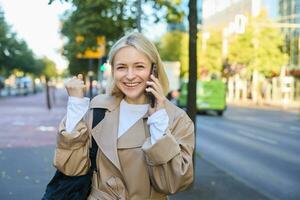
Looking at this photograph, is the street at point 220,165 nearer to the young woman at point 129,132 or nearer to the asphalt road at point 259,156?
the asphalt road at point 259,156

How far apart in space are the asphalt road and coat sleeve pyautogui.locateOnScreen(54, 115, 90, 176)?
17.7 feet

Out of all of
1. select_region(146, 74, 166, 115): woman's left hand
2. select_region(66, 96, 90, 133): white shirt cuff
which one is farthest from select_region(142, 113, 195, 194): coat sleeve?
select_region(66, 96, 90, 133): white shirt cuff

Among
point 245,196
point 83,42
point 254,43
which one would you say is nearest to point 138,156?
point 245,196

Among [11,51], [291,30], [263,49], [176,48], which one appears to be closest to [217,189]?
[263,49]

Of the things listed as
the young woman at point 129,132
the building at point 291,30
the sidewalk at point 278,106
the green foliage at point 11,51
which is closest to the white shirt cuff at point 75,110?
the young woman at point 129,132

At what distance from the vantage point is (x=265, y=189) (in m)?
8.59

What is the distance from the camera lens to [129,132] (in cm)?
249

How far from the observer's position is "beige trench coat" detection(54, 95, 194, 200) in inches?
92.0

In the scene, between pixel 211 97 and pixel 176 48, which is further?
pixel 176 48

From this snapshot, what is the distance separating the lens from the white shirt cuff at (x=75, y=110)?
2504mm

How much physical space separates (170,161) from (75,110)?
547 millimetres

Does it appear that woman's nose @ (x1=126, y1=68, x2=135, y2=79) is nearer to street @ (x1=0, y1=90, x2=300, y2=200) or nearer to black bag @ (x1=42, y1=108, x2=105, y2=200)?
black bag @ (x1=42, y1=108, x2=105, y2=200)

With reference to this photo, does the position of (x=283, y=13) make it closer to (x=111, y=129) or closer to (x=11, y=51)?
(x=11, y=51)

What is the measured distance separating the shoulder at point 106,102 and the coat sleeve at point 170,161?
12.9 inches
